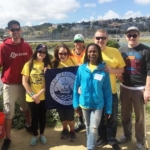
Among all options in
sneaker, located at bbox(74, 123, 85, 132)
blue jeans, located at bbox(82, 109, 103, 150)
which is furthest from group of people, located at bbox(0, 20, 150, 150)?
sneaker, located at bbox(74, 123, 85, 132)

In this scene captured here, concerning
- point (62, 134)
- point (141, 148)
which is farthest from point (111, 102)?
point (62, 134)

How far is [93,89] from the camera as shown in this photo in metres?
3.42

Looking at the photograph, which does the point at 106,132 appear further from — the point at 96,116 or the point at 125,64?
the point at 125,64

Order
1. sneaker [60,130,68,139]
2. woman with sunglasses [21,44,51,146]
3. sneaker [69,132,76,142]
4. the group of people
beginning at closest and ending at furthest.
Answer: the group of people
woman with sunglasses [21,44,51,146]
sneaker [69,132,76,142]
sneaker [60,130,68,139]

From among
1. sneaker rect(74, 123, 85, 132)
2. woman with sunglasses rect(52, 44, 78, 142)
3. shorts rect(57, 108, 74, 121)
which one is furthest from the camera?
sneaker rect(74, 123, 85, 132)

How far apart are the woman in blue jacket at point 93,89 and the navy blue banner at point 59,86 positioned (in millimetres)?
515

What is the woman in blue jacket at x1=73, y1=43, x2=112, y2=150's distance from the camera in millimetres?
3381

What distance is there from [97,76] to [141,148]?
161 cm

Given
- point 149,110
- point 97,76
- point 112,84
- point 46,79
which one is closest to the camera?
point 97,76

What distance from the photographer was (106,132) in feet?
13.4

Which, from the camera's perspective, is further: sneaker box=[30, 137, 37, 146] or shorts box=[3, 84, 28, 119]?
sneaker box=[30, 137, 37, 146]

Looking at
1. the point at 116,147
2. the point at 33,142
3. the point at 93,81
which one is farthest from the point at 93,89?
the point at 33,142

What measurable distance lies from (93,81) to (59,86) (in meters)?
0.94

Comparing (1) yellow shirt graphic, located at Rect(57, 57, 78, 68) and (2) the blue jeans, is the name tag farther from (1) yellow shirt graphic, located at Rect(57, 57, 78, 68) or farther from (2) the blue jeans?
(1) yellow shirt graphic, located at Rect(57, 57, 78, 68)
